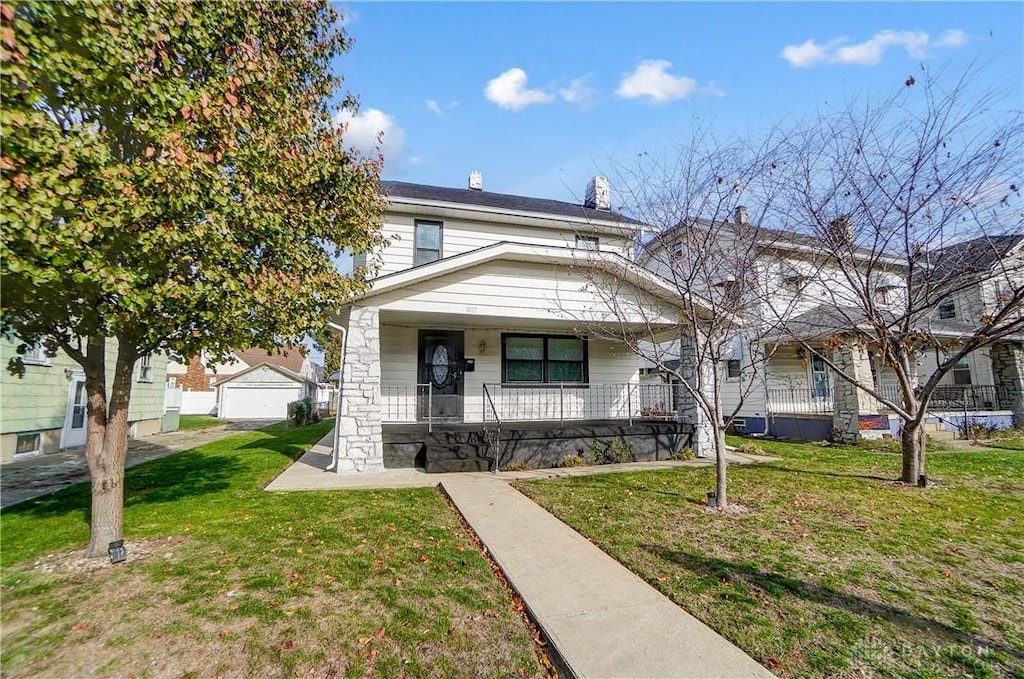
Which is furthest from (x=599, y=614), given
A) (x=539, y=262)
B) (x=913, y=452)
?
(x=539, y=262)

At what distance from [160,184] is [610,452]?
9010 millimetres

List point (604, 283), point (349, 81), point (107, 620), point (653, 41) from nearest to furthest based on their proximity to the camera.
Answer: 1. point (107, 620)
2. point (349, 81)
3. point (653, 41)
4. point (604, 283)

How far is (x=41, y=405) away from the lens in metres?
11.9

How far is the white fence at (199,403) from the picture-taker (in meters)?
31.8

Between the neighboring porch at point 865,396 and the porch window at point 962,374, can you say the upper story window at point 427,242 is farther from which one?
the porch window at point 962,374

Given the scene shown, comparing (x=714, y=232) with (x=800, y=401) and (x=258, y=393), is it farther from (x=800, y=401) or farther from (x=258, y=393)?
(x=258, y=393)

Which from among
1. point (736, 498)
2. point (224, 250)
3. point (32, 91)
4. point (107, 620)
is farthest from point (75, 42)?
point (736, 498)

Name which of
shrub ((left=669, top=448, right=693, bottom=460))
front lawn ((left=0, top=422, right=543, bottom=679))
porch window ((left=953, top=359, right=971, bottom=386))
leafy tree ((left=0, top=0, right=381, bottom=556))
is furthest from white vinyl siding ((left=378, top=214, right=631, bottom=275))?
porch window ((left=953, top=359, right=971, bottom=386))

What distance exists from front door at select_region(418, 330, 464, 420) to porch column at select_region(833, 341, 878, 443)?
34.1 feet

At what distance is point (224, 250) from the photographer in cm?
419

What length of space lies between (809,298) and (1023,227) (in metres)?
2.74

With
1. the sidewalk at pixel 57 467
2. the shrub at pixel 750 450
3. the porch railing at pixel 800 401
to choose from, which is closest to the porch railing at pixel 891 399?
the porch railing at pixel 800 401

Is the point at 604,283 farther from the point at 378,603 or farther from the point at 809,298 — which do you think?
the point at 378,603

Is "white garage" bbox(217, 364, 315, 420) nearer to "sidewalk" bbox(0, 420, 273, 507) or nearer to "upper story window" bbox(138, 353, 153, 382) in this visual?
"upper story window" bbox(138, 353, 153, 382)
